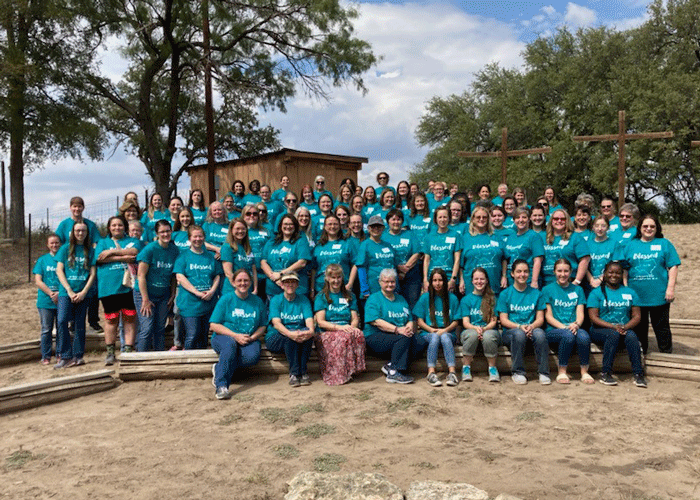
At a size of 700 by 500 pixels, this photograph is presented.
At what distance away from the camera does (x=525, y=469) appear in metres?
4.22

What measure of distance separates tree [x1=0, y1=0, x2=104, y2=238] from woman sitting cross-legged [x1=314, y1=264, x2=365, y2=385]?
48.9ft

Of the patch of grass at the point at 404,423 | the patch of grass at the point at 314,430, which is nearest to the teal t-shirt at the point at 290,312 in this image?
the patch of grass at the point at 314,430

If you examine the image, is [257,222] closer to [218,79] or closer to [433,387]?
[433,387]

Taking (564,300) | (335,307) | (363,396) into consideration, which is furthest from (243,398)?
(564,300)

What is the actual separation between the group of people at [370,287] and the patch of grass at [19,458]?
1.82m

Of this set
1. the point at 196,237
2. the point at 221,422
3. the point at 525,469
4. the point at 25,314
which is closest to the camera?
the point at 525,469

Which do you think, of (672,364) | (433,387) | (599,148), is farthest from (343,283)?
(599,148)

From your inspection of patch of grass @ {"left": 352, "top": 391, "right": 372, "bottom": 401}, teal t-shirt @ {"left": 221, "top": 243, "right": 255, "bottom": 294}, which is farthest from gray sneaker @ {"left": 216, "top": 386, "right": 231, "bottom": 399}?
patch of grass @ {"left": 352, "top": 391, "right": 372, "bottom": 401}

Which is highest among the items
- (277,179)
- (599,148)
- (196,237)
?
(599,148)

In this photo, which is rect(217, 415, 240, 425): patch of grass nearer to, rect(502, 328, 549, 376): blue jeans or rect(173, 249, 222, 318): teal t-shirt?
rect(173, 249, 222, 318): teal t-shirt

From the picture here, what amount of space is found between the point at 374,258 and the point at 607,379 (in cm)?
284

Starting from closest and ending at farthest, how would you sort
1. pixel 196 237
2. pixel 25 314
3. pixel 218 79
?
1. pixel 196 237
2. pixel 25 314
3. pixel 218 79

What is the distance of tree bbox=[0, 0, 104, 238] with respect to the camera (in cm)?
1786

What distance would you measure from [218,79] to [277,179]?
463 centimetres
